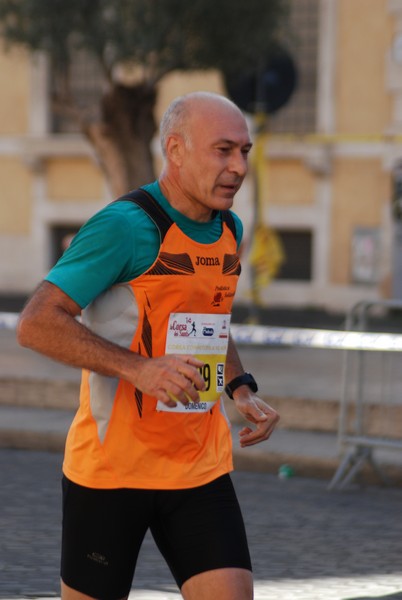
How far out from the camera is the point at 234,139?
3.78 m

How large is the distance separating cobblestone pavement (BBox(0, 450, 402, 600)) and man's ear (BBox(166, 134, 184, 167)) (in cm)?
260

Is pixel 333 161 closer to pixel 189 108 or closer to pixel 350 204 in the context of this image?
pixel 350 204

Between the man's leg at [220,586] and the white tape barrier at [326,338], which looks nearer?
the man's leg at [220,586]

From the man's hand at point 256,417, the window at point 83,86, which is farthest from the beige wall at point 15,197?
the man's hand at point 256,417

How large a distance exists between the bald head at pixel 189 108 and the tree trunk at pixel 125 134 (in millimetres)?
13057

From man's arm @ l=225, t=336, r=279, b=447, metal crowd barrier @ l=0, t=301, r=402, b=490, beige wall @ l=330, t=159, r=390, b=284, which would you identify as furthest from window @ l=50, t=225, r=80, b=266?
man's arm @ l=225, t=336, r=279, b=447

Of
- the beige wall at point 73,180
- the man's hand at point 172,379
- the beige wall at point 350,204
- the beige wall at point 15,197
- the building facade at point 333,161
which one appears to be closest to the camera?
the man's hand at point 172,379

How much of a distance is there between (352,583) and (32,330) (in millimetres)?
3108

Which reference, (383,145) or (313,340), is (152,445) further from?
(383,145)

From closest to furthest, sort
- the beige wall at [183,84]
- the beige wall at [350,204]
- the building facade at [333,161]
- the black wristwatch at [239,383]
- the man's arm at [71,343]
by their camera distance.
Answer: the man's arm at [71,343] → the black wristwatch at [239,383] → the building facade at [333,161] → the beige wall at [350,204] → the beige wall at [183,84]

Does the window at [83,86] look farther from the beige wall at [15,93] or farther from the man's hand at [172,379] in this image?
the man's hand at [172,379]

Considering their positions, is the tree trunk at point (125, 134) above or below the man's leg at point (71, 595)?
above

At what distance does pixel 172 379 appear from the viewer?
3.53 meters

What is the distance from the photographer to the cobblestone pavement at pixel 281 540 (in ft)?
20.5
